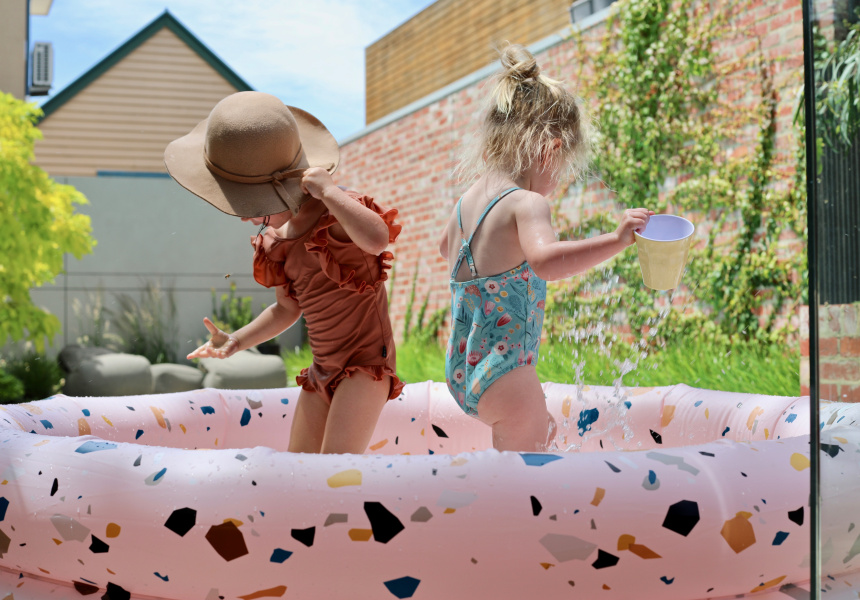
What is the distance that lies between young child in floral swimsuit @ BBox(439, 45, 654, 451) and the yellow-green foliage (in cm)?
591

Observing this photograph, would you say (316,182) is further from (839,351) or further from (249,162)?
(839,351)

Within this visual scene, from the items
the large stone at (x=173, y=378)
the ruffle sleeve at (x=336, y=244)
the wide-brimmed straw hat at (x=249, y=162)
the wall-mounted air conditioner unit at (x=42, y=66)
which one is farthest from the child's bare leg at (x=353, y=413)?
the wall-mounted air conditioner unit at (x=42, y=66)

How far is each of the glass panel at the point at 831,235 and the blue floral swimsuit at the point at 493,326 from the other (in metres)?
0.94

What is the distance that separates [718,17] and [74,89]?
13008mm

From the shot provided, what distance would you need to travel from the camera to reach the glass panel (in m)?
0.93

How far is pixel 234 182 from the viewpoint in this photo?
6.31ft

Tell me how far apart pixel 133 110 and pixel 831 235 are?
15.8m

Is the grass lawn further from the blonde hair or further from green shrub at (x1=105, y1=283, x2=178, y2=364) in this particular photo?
green shrub at (x1=105, y1=283, x2=178, y2=364)

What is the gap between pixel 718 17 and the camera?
5227 mm

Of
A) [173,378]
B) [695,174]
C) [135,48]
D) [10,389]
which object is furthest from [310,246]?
[135,48]

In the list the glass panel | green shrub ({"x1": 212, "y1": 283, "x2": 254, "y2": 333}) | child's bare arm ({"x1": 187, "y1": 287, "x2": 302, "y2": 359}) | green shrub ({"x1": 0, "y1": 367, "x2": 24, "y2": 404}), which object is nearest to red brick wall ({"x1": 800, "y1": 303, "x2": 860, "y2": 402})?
the glass panel

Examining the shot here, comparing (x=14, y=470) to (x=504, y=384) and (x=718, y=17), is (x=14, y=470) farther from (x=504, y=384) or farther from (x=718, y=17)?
(x=718, y=17)

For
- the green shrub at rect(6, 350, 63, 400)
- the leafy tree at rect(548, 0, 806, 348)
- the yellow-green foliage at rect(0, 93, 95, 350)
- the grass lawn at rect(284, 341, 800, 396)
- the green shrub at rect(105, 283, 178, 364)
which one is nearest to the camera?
the grass lawn at rect(284, 341, 800, 396)

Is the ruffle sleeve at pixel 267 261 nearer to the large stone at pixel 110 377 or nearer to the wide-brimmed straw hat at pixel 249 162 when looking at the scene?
the wide-brimmed straw hat at pixel 249 162
